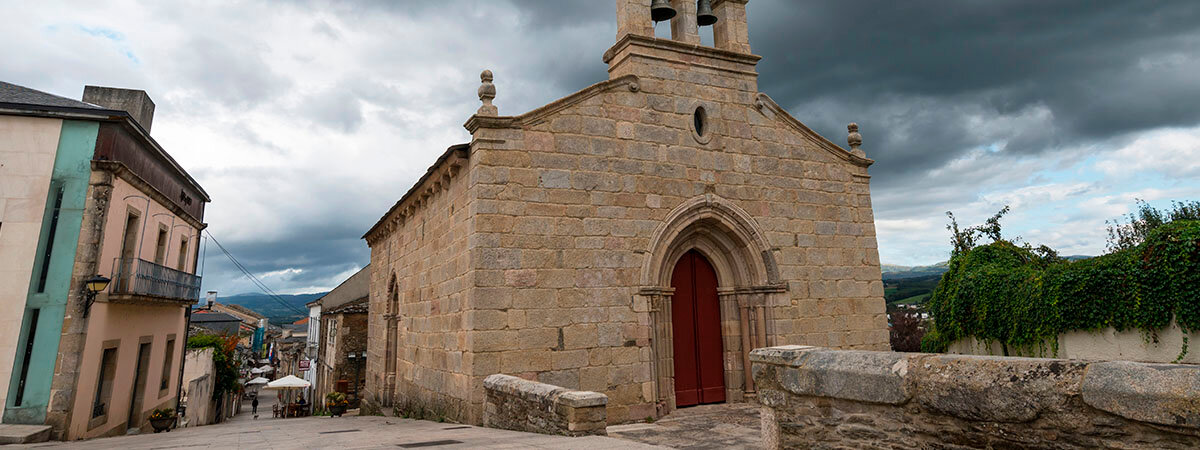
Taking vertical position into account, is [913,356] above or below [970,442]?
above

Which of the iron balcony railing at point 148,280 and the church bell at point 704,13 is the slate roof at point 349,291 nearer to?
the iron balcony railing at point 148,280

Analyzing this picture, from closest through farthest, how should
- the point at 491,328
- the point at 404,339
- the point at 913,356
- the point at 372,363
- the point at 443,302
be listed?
the point at 913,356, the point at 491,328, the point at 443,302, the point at 404,339, the point at 372,363

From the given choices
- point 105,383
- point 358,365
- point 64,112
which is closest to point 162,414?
point 105,383

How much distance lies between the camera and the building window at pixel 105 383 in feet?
32.9

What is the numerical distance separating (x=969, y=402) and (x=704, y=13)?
795 cm

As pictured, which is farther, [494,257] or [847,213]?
[847,213]

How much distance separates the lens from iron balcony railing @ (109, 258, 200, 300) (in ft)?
33.3

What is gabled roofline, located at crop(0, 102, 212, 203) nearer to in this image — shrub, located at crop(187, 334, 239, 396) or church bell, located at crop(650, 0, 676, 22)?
church bell, located at crop(650, 0, 676, 22)

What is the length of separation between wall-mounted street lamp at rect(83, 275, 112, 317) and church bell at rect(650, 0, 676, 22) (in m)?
9.11

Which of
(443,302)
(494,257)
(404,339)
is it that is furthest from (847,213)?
(404,339)

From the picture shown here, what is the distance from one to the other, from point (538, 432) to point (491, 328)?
186 cm

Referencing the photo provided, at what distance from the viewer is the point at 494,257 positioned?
770cm

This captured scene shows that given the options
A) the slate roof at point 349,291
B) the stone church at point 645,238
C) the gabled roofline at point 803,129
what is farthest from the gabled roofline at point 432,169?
the slate roof at point 349,291

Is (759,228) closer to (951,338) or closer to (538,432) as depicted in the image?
(538,432)
